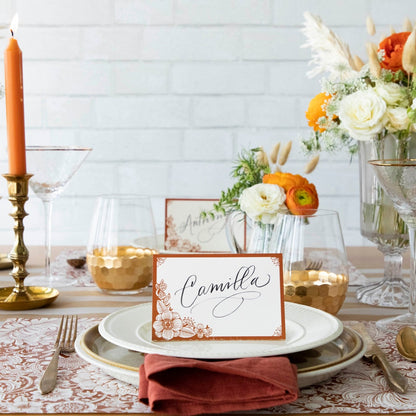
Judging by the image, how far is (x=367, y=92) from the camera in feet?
3.41

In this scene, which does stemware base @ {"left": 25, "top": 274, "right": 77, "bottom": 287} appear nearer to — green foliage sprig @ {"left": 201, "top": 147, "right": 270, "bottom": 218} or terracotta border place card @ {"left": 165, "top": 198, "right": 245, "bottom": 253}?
terracotta border place card @ {"left": 165, "top": 198, "right": 245, "bottom": 253}

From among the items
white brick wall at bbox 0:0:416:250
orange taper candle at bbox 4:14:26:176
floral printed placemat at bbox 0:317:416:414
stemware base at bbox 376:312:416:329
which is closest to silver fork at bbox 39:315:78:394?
floral printed placemat at bbox 0:317:416:414

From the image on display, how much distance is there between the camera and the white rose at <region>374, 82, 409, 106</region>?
3.39 feet

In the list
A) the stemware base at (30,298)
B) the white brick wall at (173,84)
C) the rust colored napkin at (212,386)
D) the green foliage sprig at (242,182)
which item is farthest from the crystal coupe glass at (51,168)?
the white brick wall at (173,84)

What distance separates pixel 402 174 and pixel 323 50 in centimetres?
38

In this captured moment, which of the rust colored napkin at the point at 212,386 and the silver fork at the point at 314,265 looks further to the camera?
the silver fork at the point at 314,265

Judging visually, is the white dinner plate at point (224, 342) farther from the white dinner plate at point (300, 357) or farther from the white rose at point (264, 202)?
the white rose at point (264, 202)

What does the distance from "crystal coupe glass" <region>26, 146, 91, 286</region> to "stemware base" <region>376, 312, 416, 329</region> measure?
57 centimetres

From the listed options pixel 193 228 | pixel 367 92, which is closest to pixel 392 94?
pixel 367 92

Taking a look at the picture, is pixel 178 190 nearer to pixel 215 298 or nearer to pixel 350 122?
pixel 350 122

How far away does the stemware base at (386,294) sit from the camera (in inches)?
43.8

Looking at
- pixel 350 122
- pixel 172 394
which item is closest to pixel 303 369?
pixel 172 394

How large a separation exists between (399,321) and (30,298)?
56 cm

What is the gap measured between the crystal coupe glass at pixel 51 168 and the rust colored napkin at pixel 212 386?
66cm
